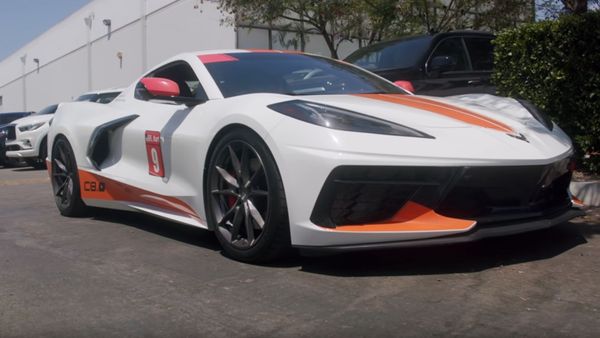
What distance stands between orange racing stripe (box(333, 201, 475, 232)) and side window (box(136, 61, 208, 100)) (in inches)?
69.4

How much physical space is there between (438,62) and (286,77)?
128 inches

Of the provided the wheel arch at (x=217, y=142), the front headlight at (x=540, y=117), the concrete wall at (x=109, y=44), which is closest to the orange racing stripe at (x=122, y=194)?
the wheel arch at (x=217, y=142)

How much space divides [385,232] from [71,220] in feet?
11.3

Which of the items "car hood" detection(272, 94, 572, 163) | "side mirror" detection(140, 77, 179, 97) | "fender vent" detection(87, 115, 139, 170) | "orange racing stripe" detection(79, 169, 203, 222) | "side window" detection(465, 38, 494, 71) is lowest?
"orange racing stripe" detection(79, 169, 203, 222)

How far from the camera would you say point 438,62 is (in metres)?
7.65

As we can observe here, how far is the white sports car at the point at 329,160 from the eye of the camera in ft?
12.0

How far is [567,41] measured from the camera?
638 centimetres

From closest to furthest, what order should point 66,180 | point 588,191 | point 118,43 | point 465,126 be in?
1. point 465,126
2. point 588,191
3. point 66,180
4. point 118,43

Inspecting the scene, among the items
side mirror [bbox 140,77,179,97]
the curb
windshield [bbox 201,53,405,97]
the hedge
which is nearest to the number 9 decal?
side mirror [bbox 140,77,179,97]

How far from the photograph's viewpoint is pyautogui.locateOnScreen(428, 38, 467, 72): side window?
792cm

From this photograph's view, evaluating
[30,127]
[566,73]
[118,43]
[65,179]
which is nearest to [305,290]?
[65,179]

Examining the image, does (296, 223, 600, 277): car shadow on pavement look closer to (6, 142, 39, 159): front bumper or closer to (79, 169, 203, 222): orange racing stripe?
(79, 169, 203, 222): orange racing stripe

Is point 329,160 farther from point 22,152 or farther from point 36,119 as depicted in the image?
point 36,119

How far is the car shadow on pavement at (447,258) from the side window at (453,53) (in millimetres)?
3624
